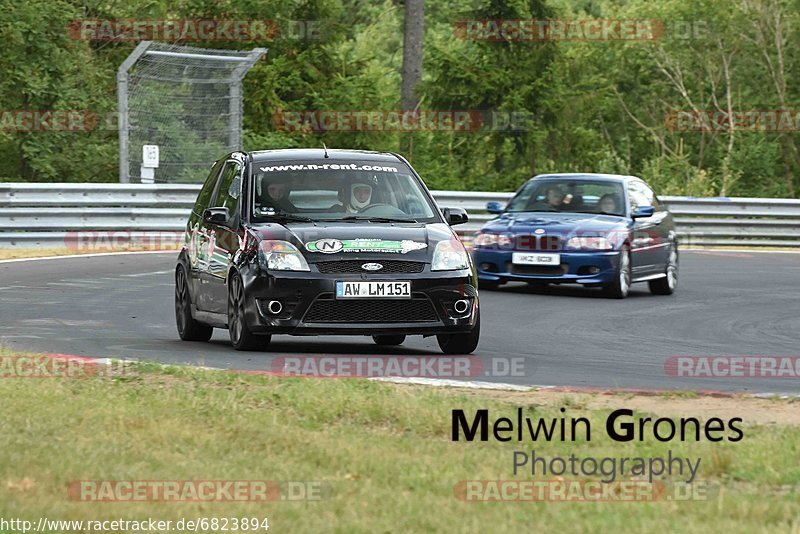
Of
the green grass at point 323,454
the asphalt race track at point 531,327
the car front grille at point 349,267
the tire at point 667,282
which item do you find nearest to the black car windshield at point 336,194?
the car front grille at point 349,267

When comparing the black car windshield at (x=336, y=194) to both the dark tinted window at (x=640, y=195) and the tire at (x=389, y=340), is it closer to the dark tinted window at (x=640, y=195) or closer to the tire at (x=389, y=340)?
the tire at (x=389, y=340)

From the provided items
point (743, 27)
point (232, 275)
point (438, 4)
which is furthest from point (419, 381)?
point (438, 4)

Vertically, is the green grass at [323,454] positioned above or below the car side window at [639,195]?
above

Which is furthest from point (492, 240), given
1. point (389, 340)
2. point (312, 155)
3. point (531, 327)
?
point (312, 155)

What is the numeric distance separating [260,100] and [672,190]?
9.98 metres

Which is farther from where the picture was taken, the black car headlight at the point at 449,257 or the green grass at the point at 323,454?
the black car headlight at the point at 449,257

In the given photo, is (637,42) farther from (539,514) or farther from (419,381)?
(539,514)

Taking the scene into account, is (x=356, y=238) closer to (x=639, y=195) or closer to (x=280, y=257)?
(x=280, y=257)

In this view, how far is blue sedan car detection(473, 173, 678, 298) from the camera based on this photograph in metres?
19.0

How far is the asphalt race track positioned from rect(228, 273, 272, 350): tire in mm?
125

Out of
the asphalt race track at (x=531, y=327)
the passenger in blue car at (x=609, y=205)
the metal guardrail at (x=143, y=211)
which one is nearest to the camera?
the asphalt race track at (x=531, y=327)

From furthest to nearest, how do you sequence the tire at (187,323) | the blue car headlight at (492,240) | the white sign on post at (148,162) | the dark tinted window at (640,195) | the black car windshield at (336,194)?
1. the white sign on post at (148,162)
2. the dark tinted window at (640,195)
3. the blue car headlight at (492,240)
4. the tire at (187,323)
5. the black car windshield at (336,194)

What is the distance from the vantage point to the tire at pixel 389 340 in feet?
44.4

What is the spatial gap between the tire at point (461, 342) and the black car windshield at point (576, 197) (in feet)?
24.5
